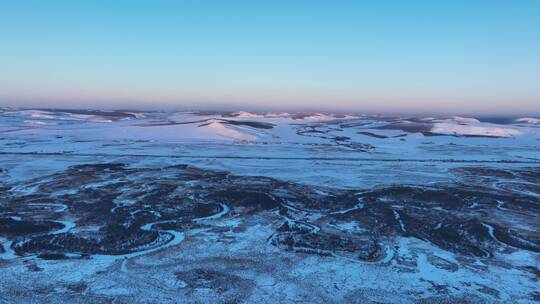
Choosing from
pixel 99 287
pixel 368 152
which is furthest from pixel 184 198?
pixel 368 152

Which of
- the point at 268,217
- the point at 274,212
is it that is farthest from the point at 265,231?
the point at 274,212

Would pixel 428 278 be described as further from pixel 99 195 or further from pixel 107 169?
pixel 107 169

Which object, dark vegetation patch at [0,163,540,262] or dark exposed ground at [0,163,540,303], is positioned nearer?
dark exposed ground at [0,163,540,303]

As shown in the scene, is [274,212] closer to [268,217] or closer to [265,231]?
[268,217]

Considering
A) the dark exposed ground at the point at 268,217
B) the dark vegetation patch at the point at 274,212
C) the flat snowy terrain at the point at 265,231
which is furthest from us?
the dark vegetation patch at the point at 274,212

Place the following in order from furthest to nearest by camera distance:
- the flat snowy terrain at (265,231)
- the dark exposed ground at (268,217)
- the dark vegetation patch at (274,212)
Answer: the dark vegetation patch at (274,212), the dark exposed ground at (268,217), the flat snowy terrain at (265,231)

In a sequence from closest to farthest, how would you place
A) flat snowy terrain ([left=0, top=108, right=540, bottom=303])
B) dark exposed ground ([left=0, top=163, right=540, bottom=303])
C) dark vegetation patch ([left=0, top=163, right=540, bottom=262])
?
flat snowy terrain ([left=0, top=108, right=540, bottom=303]), dark exposed ground ([left=0, top=163, right=540, bottom=303]), dark vegetation patch ([left=0, top=163, right=540, bottom=262])

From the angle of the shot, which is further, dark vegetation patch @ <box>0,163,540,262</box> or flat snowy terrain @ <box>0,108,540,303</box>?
dark vegetation patch @ <box>0,163,540,262</box>

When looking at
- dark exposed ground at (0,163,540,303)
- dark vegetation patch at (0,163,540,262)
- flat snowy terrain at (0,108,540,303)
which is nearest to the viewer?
flat snowy terrain at (0,108,540,303)
